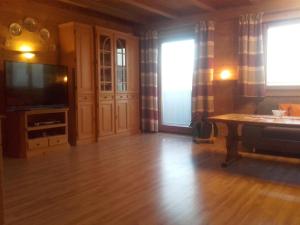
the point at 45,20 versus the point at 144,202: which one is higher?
the point at 45,20

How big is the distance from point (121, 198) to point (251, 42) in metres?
3.83

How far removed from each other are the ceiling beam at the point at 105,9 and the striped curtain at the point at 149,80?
379 millimetres

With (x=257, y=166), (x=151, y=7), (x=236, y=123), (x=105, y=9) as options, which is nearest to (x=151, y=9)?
(x=151, y=7)

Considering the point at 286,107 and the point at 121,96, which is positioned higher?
the point at 121,96

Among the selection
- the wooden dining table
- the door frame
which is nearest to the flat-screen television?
the door frame

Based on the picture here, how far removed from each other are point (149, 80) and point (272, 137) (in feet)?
10.1

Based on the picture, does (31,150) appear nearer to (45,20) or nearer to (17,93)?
(17,93)

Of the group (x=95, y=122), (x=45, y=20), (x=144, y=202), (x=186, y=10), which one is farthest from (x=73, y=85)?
(x=144, y=202)

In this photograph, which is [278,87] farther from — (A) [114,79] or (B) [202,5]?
(A) [114,79]

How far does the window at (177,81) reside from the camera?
6167 millimetres

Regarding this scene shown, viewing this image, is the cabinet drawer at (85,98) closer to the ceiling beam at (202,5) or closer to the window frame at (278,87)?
the ceiling beam at (202,5)

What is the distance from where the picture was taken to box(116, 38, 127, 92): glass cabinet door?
19.6 ft

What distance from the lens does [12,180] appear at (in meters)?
3.24

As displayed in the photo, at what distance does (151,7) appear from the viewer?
539 centimetres
